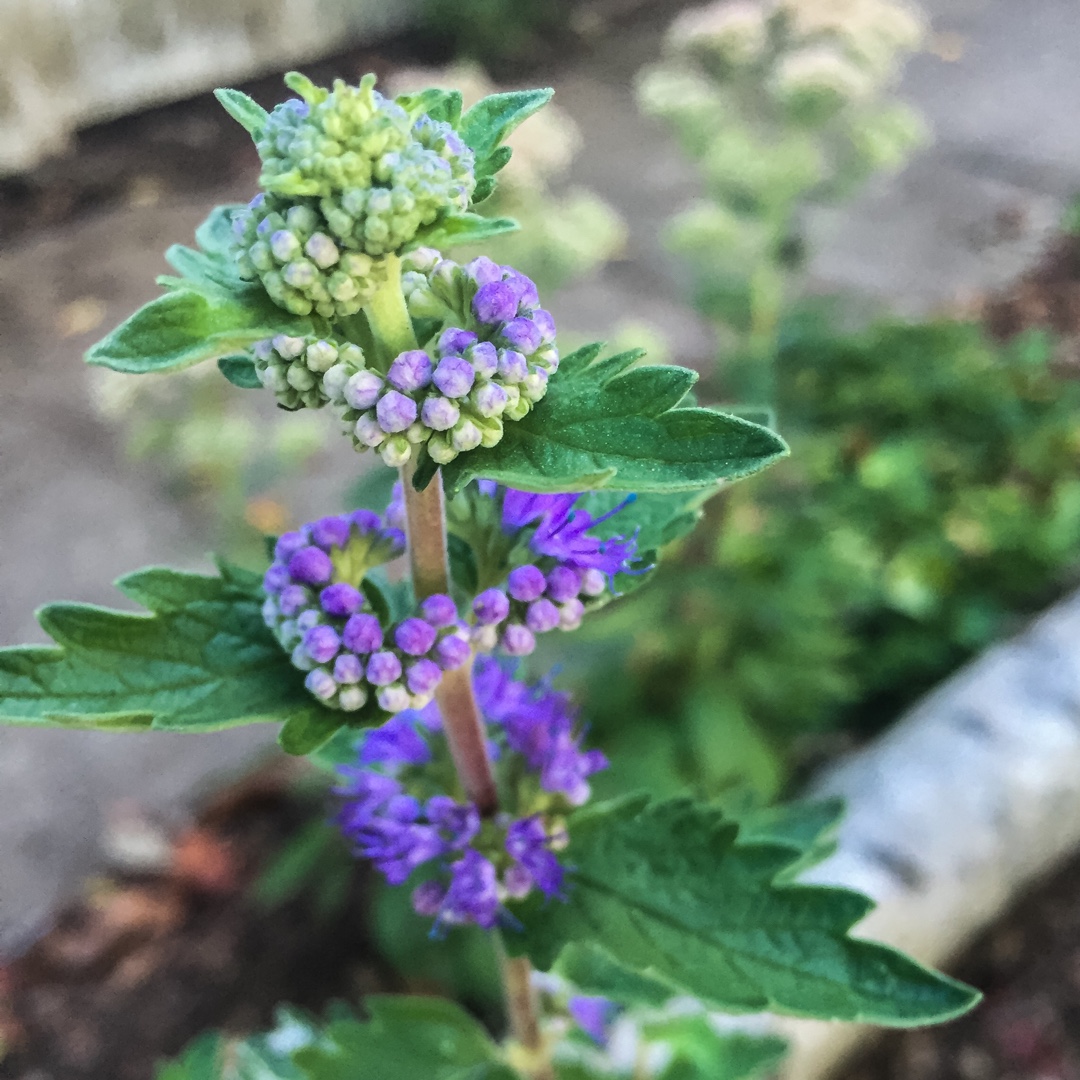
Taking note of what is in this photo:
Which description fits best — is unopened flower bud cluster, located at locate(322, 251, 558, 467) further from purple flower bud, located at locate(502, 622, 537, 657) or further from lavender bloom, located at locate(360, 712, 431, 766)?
lavender bloom, located at locate(360, 712, 431, 766)

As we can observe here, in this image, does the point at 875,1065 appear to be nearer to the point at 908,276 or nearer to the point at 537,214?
the point at 537,214

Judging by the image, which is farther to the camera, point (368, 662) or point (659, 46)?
point (659, 46)

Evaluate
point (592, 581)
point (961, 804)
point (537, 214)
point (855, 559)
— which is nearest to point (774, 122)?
point (537, 214)

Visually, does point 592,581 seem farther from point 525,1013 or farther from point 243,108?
point 525,1013

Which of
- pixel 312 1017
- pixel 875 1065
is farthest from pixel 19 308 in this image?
pixel 875 1065

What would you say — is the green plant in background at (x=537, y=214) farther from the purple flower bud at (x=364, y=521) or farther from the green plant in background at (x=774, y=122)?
the purple flower bud at (x=364, y=521)

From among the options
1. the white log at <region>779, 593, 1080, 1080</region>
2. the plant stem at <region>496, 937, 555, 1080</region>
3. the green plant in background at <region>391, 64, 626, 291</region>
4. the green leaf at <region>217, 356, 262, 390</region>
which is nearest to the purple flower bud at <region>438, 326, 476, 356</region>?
the green leaf at <region>217, 356, 262, 390</region>

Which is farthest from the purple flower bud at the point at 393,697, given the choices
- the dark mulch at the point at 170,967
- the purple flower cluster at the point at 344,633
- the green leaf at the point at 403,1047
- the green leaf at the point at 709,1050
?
the dark mulch at the point at 170,967
